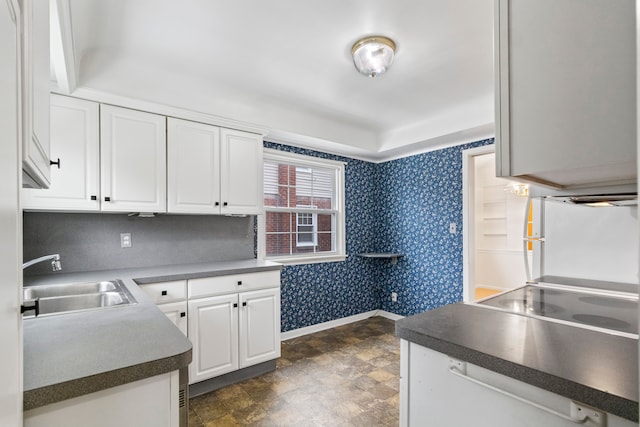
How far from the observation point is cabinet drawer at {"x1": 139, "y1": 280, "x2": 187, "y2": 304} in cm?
226

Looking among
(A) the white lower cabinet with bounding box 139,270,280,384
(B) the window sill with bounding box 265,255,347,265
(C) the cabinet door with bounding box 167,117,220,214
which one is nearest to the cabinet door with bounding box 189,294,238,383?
(A) the white lower cabinet with bounding box 139,270,280,384

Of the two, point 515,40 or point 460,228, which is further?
point 460,228

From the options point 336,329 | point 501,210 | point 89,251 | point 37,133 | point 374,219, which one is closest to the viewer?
point 37,133

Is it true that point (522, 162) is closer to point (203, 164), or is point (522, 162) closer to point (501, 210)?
point (203, 164)

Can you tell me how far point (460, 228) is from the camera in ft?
11.9

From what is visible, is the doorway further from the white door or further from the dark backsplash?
the white door

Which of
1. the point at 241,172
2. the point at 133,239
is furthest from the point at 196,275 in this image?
the point at 241,172

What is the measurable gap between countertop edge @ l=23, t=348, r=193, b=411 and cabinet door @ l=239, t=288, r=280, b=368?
1.68 meters

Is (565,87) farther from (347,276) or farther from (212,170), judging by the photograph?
(347,276)

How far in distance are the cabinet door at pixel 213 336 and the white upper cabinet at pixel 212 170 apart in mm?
779

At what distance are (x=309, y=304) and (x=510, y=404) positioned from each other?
301cm

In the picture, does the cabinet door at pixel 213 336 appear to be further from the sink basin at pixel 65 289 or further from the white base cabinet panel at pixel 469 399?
the white base cabinet panel at pixel 469 399

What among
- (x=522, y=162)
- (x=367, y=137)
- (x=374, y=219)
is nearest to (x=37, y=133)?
(x=522, y=162)

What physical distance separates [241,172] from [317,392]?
6.39 feet
